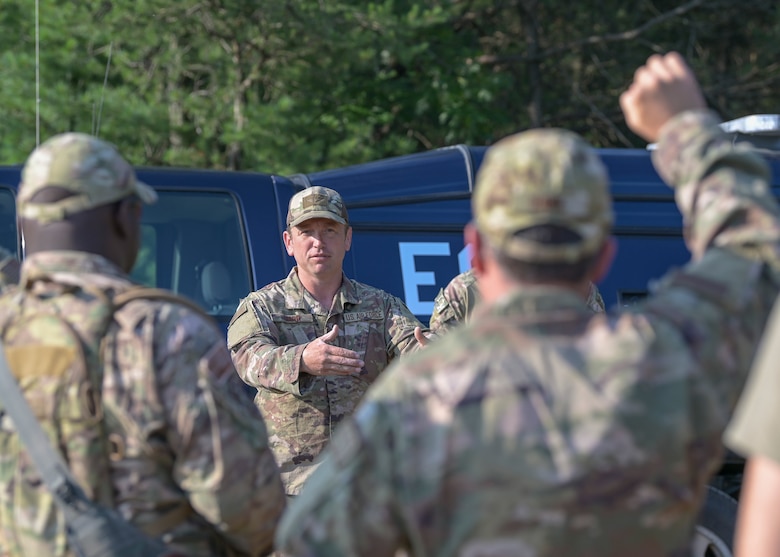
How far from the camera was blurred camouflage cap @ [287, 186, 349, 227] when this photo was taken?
196 inches

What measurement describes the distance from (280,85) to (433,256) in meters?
5.83

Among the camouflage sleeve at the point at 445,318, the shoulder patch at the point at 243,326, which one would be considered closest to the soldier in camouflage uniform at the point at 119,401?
the shoulder patch at the point at 243,326

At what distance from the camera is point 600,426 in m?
2.02

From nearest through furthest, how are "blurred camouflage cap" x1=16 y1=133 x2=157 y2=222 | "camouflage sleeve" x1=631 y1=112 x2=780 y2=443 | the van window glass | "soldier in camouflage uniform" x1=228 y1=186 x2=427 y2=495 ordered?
"camouflage sleeve" x1=631 y1=112 x2=780 y2=443
"blurred camouflage cap" x1=16 y1=133 x2=157 y2=222
"soldier in camouflage uniform" x1=228 y1=186 x2=427 y2=495
the van window glass

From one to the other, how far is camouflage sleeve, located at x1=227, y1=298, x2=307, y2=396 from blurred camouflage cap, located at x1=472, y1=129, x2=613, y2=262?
99.6 inches

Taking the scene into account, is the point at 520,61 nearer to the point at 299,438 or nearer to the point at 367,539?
the point at 299,438

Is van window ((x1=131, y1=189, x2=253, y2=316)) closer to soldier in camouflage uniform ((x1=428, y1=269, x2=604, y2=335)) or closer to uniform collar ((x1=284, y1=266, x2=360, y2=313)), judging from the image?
uniform collar ((x1=284, y1=266, x2=360, y2=313))

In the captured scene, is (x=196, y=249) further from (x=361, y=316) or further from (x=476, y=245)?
(x=476, y=245)

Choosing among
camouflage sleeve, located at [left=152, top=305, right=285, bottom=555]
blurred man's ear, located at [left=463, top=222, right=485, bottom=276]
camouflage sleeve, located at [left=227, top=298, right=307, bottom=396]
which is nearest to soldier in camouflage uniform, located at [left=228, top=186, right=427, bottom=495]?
camouflage sleeve, located at [left=227, top=298, right=307, bottom=396]

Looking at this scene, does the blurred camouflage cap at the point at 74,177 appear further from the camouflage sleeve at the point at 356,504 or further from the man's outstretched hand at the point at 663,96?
the man's outstretched hand at the point at 663,96

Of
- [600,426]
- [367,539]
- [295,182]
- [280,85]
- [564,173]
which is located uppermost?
[280,85]

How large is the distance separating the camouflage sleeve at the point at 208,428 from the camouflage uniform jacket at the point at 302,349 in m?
1.93

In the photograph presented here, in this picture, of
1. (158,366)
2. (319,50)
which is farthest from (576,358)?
(319,50)

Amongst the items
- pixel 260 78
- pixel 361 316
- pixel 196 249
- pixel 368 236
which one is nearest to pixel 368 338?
pixel 361 316
